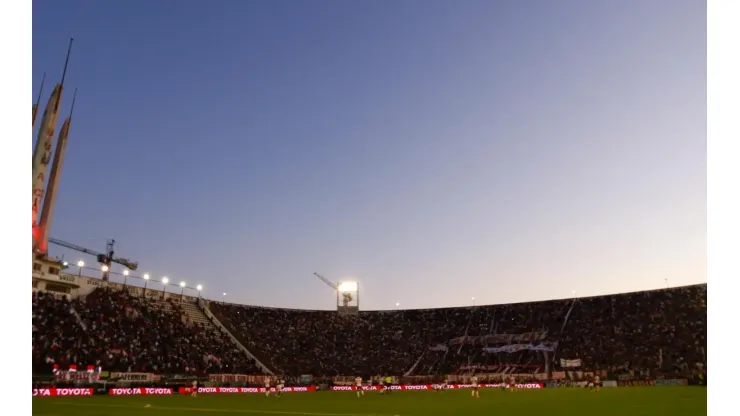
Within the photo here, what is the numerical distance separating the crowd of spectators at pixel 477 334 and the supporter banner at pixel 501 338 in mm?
487

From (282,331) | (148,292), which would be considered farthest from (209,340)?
(282,331)

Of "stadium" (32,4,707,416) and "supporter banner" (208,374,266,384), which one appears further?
"supporter banner" (208,374,266,384)

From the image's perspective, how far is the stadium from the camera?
3244cm

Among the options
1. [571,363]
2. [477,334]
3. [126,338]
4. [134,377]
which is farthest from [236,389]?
[477,334]

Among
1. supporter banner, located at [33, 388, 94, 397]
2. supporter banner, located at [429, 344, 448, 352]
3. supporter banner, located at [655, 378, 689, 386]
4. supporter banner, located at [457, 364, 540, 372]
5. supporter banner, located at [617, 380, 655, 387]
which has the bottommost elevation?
supporter banner, located at [457, 364, 540, 372]

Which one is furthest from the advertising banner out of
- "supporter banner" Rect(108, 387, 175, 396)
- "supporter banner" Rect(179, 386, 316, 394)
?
"supporter banner" Rect(179, 386, 316, 394)

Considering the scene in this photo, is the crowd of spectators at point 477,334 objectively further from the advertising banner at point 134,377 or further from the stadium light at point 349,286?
the advertising banner at point 134,377

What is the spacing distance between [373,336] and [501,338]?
47.1ft

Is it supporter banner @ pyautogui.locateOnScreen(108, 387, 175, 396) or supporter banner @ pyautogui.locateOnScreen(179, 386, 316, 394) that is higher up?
supporter banner @ pyautogui.locateOnScreen(108, 387, 175, 396)

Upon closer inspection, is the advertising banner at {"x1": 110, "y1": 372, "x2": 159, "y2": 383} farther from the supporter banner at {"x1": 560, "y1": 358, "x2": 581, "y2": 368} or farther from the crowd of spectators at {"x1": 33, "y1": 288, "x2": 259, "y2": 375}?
the supporter banner at {"x1": 560, "y1": 358, "x2": 581, "y2": 368}

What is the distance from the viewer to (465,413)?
18.0 metres

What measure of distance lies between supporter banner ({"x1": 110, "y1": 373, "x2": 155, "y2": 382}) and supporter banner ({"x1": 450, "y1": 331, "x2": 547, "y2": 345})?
3667cm

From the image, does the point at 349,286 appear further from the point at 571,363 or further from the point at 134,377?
the point at 134,377

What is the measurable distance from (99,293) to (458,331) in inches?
1496
